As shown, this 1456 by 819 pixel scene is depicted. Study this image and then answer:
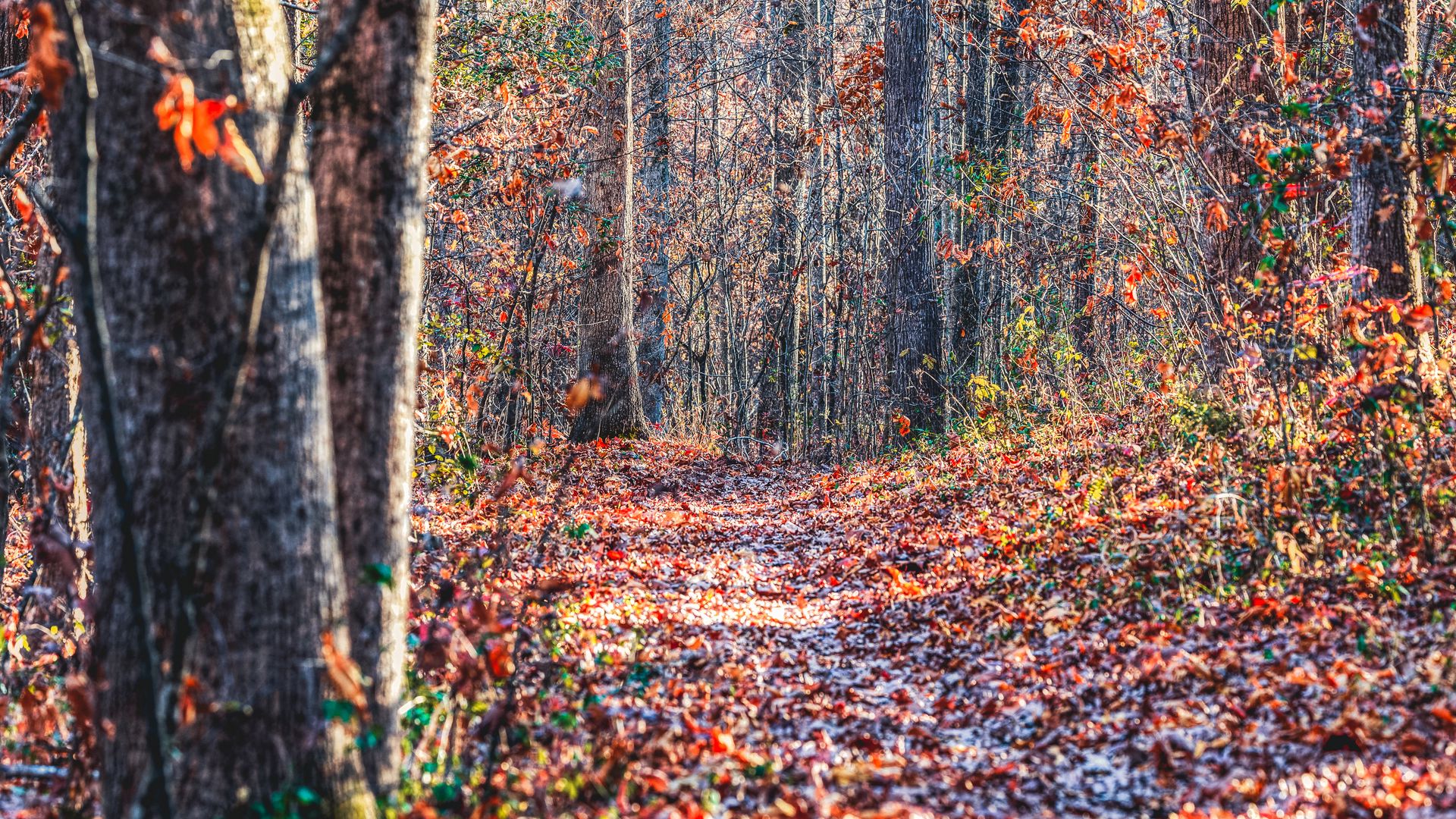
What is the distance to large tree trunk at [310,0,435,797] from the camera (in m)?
3.39

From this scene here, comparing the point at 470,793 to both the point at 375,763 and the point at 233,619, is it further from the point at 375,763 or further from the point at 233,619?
the point at 233,619

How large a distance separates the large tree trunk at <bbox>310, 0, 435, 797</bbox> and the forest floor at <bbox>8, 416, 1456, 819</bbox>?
45 centimetres

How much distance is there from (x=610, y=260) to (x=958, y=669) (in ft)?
34.8

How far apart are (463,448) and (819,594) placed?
338 cm

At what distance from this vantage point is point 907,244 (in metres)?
15.5

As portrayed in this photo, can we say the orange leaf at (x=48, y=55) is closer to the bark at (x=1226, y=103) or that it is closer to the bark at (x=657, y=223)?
the bark at (x=1226, y=103)

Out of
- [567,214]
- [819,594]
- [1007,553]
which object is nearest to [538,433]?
[567,214]

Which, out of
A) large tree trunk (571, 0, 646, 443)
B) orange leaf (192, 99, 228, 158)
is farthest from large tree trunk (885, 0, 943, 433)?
orange leaf (192, 99, 228, 158)

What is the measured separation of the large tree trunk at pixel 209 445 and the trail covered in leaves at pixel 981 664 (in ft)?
2.07

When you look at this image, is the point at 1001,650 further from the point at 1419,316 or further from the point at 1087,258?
the point at 1087,258

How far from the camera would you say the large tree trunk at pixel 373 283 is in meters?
3.39

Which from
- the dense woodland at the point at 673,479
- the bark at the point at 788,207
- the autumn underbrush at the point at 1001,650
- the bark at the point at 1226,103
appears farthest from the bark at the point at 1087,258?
the bark at the point at 788,207

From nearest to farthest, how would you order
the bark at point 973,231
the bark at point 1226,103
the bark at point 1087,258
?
1. the bark at point 1226,103
2. the bark at point 1087,258
3. the bark at point 973,231

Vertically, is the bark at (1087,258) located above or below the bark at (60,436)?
above
